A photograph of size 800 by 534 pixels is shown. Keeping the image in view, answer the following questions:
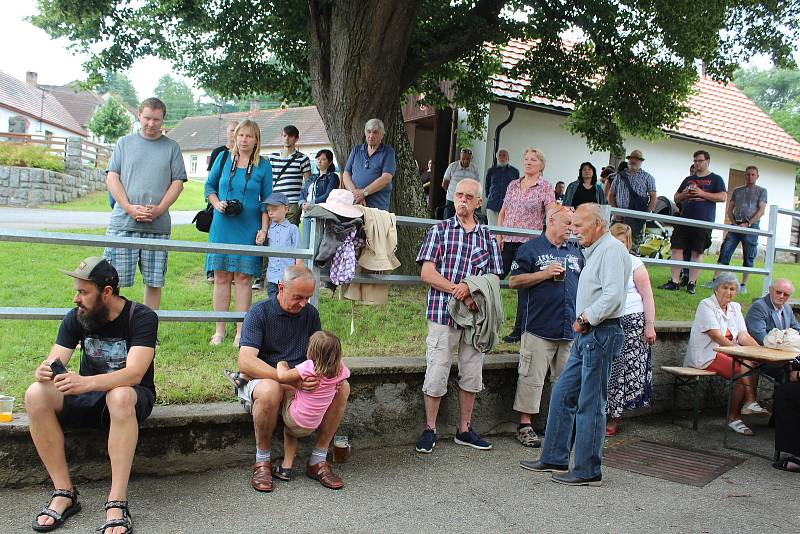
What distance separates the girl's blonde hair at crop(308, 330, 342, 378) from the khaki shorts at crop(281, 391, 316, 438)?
287 mm

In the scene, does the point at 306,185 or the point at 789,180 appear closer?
the point at 306,185

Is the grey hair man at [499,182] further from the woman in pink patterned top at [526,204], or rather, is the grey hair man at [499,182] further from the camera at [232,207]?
the camera at [232,207]

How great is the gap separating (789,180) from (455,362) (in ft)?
65.4

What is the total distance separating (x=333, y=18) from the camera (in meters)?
9.03

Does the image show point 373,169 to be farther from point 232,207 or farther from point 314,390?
point 314,390

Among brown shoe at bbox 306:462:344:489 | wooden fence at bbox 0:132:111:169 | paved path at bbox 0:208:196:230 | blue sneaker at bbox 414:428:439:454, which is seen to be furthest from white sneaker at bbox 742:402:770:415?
wooden fence at bbox 0:132:111:169

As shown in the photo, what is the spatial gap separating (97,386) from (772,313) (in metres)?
6.41

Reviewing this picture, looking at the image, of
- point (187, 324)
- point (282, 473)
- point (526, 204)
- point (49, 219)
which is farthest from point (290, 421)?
point (49, 219)

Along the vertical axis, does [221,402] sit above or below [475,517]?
above

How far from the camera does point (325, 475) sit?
473 cm

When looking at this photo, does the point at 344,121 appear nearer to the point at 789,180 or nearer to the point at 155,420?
the point at 155,420

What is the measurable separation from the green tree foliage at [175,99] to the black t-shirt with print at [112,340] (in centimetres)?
9642

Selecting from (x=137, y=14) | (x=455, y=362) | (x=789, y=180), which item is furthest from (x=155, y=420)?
(x=789, y=180)

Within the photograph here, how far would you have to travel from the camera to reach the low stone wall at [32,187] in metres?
20.5
